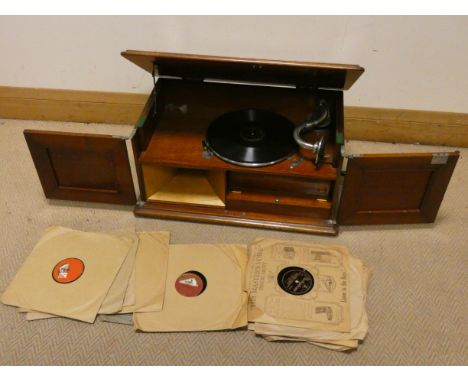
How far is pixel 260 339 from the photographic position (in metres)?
1.10

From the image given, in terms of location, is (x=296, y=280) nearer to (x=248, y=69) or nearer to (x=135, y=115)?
(x=248, y=69)

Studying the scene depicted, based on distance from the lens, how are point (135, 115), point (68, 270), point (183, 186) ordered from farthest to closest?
point (135, 115), point (183, 186), point (68, 270)

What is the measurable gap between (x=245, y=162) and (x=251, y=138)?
0.35ft

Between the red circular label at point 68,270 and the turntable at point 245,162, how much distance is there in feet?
0.73

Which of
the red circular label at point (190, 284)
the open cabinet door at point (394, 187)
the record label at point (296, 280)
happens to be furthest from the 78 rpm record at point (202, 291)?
the open cabinet door at point (394, 187)

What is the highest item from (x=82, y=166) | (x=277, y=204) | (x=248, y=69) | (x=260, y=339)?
(x=248, y=69)

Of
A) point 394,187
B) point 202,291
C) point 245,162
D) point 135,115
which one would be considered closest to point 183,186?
point 245,162

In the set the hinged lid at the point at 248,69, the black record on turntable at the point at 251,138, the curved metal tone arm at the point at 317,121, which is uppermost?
the hinged lid at the point at 248,69

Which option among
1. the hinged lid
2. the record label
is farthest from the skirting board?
the record label

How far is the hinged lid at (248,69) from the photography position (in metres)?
1.08

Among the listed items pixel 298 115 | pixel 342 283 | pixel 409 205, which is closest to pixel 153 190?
pixel 298 115

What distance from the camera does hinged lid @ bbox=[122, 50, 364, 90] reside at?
1.08 metres

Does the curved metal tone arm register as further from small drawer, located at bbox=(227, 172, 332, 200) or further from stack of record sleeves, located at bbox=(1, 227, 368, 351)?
stack of record sleeves, located at bbox=(1, 227, 368, 351)

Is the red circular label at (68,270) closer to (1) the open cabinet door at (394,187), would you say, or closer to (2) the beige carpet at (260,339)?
(2) the beige carpet at (260,339)
